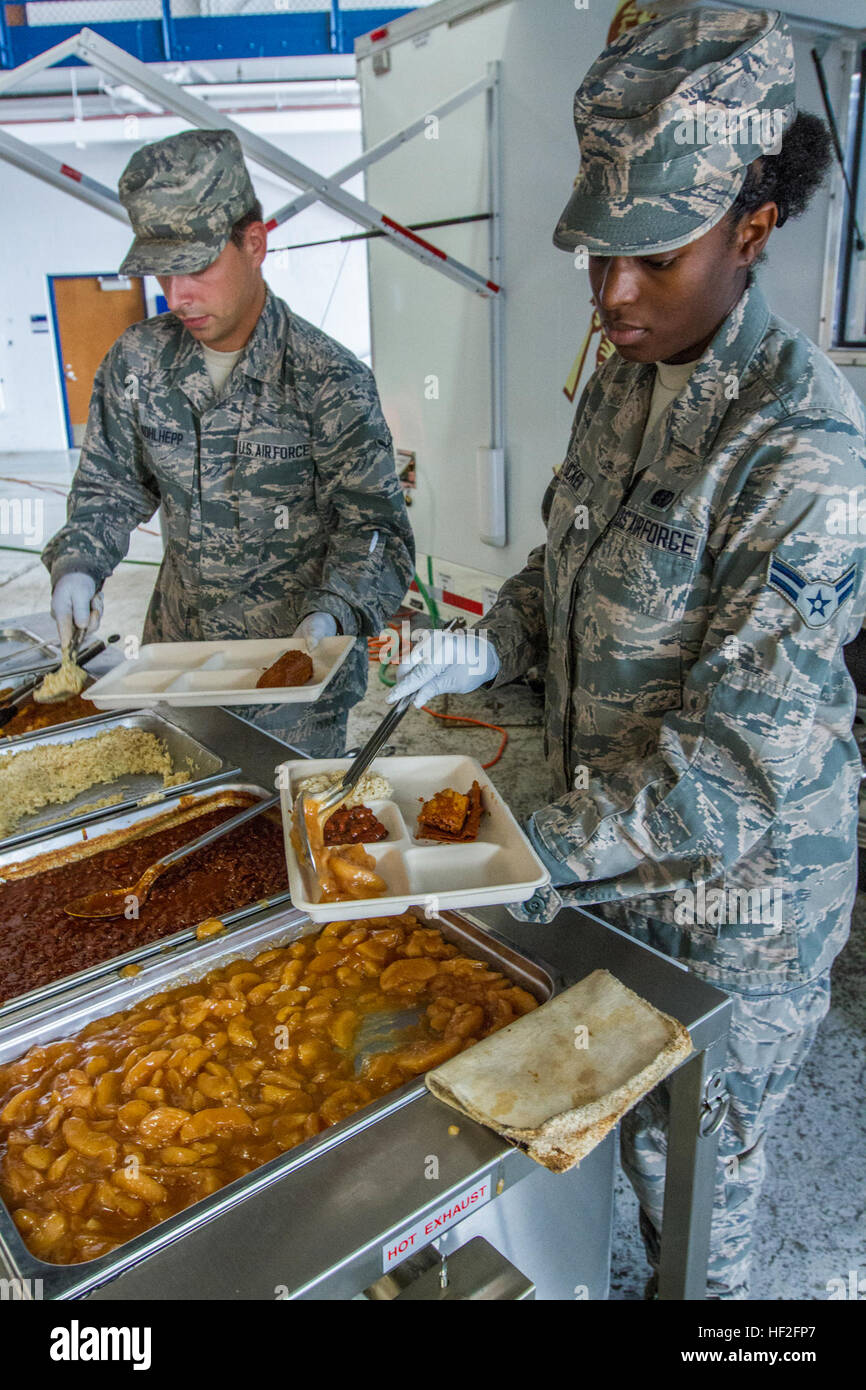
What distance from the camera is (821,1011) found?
5.23ft

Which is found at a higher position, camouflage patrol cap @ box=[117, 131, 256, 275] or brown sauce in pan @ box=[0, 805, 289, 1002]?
camouflage patrol cap @ box=[117, 131, 256, 275]

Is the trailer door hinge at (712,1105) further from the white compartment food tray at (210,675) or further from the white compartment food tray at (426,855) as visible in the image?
the white compartment food tray at (210,675)

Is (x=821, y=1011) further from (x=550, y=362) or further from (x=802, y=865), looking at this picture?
(x=550, y=362)

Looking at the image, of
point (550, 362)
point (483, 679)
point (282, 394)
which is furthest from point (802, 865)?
point (550, 362)

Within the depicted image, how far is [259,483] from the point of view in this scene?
2551mm

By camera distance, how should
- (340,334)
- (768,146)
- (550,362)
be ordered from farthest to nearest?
(340,334) < (550,362) < (768,146)

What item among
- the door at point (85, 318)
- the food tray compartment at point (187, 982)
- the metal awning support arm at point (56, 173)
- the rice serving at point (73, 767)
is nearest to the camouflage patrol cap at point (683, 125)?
the food tray compartment at point (187, 982)

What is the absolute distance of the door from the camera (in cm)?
1386

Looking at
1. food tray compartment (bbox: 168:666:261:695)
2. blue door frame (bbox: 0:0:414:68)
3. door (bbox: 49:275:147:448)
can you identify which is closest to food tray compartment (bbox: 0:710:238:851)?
food tray compartment (bbox: 168:666:261:695)

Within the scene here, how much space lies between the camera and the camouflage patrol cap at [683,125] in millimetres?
1207

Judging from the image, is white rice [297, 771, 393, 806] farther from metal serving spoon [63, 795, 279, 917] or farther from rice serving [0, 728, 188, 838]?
rice serving [0, 728, 188, 838]

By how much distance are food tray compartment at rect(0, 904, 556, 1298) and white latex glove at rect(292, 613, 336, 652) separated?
0.78m

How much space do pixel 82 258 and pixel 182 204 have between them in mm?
13160

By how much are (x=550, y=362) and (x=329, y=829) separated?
3483 mm
